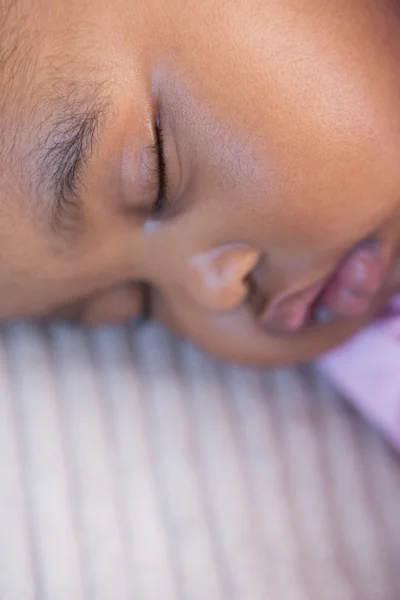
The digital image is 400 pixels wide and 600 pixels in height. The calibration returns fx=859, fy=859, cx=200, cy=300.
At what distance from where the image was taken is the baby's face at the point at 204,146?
2.31 feet

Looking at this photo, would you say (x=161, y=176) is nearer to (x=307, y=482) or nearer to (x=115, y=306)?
(x=115, y=306)

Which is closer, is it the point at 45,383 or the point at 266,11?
the point at 266,11

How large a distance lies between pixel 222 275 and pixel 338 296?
0.41 ft

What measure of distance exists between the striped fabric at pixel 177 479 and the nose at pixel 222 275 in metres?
0.17

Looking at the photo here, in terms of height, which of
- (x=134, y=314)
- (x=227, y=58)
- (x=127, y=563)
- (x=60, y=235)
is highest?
(x=227, y=58)

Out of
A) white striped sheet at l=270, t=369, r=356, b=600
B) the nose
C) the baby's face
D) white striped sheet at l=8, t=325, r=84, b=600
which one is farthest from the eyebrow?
white striped sheet at l=270, t=369, r=356, b=600

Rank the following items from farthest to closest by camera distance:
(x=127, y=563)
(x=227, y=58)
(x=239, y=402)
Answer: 1. (x=239, y=402)
2. (x=127, y=563)
3. (x=227, y=58)

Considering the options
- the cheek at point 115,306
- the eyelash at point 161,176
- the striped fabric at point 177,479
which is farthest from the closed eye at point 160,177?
the striped fabric at point 177,479

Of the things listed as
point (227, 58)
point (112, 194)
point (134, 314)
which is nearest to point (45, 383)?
point (134, 314)

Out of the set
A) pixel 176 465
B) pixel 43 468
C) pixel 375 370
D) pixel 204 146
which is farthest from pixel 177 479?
pixel 204 146

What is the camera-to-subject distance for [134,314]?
0.93m

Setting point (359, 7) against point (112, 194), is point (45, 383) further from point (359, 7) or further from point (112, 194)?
point (359, 7)

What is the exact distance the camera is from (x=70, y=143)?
2.33 feet

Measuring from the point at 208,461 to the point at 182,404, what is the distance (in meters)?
0.07
